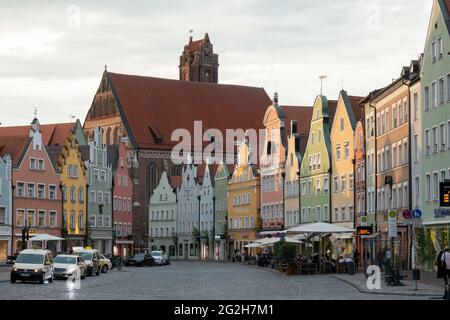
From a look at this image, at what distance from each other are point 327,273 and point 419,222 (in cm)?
593

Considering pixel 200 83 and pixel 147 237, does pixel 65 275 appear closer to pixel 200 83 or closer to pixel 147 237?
pixel 147 237

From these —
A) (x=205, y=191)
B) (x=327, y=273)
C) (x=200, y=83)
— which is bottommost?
(x=327, y=273)

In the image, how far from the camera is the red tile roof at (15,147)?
90125 millimetres

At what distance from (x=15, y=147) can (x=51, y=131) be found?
140 ft

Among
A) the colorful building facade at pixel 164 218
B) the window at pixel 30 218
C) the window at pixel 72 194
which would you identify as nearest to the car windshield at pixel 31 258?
the window at pixel 30 218

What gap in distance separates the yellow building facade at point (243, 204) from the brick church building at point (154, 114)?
18819 millimetres

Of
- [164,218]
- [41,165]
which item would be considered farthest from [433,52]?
[164,218]

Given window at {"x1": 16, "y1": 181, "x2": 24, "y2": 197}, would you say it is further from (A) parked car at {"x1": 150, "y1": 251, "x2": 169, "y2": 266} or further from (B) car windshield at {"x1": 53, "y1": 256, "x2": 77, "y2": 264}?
(B) car windshield at {"x1": 53, "y1": 256, "x2": 77, "y2": 264}

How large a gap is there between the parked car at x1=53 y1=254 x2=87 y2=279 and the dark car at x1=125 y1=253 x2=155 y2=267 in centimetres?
3748

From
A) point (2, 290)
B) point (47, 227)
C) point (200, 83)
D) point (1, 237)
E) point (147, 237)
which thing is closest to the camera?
point (2, 290)

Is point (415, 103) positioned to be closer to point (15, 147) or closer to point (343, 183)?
point (343, 183)

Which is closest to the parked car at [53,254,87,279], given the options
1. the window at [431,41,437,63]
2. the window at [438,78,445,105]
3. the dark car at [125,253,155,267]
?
the window at [438,78,445,105]
